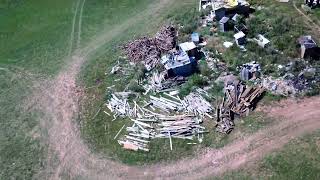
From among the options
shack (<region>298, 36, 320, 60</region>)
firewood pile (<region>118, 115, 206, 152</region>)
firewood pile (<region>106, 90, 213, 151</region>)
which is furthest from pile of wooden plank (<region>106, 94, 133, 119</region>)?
shack (<region>298, 36, 320, 60</region>)

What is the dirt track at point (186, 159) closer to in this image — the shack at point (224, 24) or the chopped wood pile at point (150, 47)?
the chopped wood pile at point (150, 47)

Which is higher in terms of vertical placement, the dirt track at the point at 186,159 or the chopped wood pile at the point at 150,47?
the chopped wood pile at the point at 150,47

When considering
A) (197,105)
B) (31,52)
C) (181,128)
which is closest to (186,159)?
(181,128)

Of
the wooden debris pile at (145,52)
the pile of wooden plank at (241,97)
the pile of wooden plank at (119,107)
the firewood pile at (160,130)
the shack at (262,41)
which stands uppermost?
the shack at (262,41)

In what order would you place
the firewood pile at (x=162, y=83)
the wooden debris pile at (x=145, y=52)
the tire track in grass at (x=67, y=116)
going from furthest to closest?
the wooden debris pile at (x=145, y=52) < the firewood pile at (x=162, y=83) < the tire track in grass at (x=67, y=116)

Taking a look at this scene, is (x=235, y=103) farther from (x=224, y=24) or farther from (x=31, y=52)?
(x=31, y=52)

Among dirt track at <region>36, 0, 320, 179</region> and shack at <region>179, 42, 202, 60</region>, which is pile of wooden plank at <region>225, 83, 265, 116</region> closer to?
dirt track at <region>36, 0, 320, 179</region>

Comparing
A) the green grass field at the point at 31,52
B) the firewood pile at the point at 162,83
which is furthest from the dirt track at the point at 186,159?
the firewood pile at the point at 162,83

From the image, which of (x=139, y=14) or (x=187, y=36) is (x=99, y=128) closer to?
(x=187, y=36)
